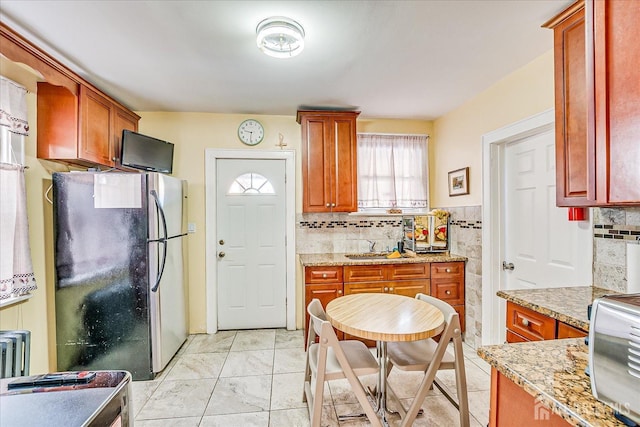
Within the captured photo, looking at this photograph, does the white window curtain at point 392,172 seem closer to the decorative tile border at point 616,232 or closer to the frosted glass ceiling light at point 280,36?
the frosted glass ceiling light at point 280,36

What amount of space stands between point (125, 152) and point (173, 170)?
574 millimetres

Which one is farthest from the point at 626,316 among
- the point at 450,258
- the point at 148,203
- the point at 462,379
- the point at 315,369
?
the point at 148,203

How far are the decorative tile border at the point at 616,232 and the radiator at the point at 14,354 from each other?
3312 millimetres

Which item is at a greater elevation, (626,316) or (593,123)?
(593,123)

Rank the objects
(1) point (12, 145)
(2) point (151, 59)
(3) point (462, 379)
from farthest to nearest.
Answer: (2) point (151, 59) → (1) point (12, 145) → (3) point (462, 379)

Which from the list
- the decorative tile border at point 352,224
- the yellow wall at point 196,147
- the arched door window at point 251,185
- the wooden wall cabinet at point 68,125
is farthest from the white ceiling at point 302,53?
the decorative tile border at point 352,224

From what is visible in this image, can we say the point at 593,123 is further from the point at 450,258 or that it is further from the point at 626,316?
the point at 450,258

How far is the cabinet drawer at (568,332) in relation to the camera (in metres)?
1.32

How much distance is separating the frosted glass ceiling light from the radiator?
2160mm

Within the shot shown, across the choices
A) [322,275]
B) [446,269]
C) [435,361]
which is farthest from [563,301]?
[322,275]

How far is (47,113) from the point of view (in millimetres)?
2273

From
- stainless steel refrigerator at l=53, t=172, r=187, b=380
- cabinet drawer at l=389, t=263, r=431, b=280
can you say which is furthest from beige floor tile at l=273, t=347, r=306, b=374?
cabinet drawer at l=389, t=263, r=431, b=280

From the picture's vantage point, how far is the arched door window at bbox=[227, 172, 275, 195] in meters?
3.35

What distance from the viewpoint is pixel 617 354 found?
0.69 m
